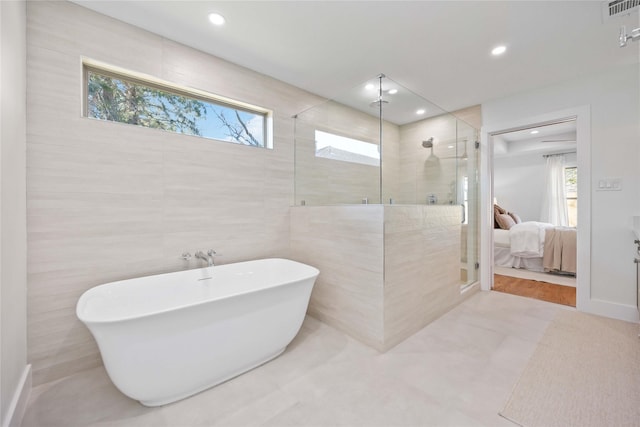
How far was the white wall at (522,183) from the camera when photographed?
19.9 feet

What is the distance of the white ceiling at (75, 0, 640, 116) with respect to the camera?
68.4 inches

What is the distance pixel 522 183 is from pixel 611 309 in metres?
4.71

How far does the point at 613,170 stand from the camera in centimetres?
246

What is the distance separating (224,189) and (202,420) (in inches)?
64.6

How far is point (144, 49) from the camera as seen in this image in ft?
6.37

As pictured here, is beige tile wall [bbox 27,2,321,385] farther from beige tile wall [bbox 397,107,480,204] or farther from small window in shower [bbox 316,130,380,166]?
beige tile wall [bbox 397,107,480,204]

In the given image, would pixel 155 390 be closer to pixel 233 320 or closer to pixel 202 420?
pixel 202 420

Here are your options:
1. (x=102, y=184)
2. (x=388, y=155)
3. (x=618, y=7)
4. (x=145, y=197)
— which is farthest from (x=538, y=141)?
(x=102, y=184)

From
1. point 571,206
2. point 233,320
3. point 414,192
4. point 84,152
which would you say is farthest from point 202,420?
point 571,206

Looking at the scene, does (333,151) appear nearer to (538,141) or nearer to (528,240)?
(528,240)

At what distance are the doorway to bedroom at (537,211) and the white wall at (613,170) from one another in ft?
0.81

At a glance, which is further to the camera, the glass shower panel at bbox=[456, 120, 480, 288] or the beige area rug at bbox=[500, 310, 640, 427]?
the glass shower panel at bbox=[456, 120, 480, 288]

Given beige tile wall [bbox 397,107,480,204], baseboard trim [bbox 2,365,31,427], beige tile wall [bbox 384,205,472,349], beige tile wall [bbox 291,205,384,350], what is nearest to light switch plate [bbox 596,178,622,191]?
beige tile wall [bbox 397,107,480,204]

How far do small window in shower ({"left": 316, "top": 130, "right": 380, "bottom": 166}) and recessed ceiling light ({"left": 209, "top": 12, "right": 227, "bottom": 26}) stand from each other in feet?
4.28
